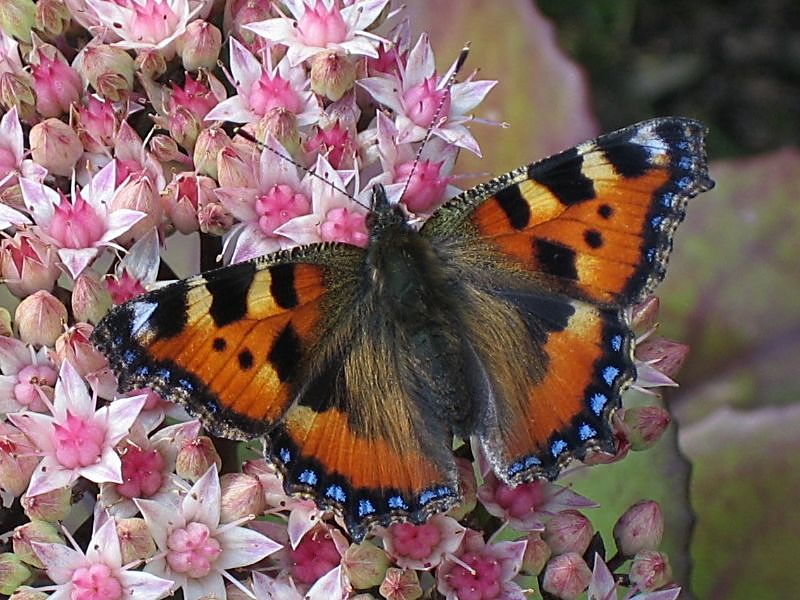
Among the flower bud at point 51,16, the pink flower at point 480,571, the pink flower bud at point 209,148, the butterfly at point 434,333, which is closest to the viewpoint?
the butterfly at point 434,333

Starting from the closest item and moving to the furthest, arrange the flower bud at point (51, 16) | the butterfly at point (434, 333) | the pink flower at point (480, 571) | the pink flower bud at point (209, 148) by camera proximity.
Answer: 1. the butterfly at point (434, 333)
2. the pink flower at point (480, 571)
3. the pink flower bud at point (209, 148)
4. the flower bud at point (51, 16)

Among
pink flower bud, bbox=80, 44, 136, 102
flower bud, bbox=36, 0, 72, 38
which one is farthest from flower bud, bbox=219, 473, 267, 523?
flower bud, bbox=36, 0, 72, 38

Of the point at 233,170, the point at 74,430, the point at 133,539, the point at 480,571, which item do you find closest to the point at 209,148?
the point at 233,170

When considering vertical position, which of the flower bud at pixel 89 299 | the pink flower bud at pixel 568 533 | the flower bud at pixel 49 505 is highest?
the flower bud at pixel 89 299

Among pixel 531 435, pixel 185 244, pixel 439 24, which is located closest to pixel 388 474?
pixel 531 435

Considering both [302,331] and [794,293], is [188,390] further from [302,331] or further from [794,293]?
[794,293]

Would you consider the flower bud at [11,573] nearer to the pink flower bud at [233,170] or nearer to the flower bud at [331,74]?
the pink flower bud at [233,170]

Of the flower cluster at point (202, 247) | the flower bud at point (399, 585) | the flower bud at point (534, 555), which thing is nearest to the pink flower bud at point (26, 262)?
the flower cluster at point (202, 247)
